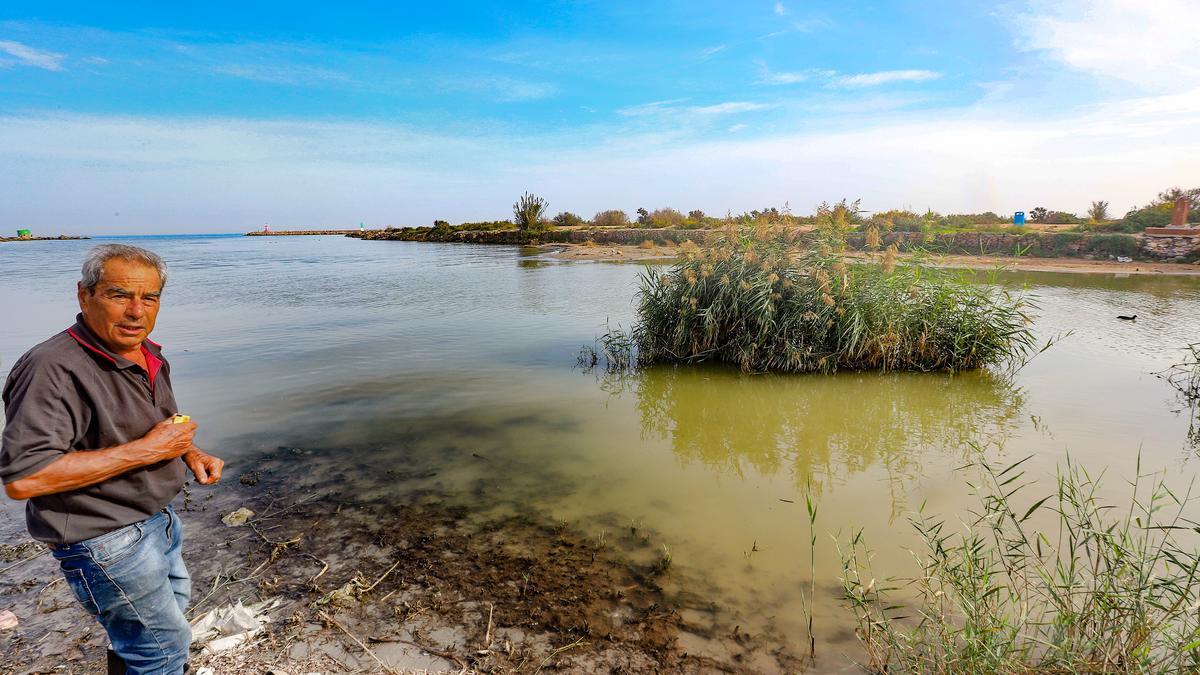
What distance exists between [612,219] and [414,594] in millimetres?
48539

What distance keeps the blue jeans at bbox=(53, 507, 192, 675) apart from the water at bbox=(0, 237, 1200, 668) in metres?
2.49

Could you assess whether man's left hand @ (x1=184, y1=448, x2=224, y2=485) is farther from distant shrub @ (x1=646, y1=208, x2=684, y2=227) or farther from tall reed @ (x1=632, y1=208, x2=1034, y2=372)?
distant shrub @ (x1=646, y1=208, x2=684, y2=227)

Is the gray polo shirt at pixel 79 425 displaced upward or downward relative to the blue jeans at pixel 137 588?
upward

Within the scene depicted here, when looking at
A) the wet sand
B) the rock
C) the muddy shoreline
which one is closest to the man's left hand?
the muddy shoreline

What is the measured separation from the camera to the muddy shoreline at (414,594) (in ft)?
9.37

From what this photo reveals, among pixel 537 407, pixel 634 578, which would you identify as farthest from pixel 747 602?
pixel 537 407

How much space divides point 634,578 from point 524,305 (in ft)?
40.7

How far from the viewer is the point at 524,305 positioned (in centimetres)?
1556

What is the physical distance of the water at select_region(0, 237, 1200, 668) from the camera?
425cm

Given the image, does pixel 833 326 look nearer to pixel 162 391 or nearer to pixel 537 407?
pixel 537 407

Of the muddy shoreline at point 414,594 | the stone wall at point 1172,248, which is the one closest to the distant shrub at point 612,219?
the stone wall at point 1172,248

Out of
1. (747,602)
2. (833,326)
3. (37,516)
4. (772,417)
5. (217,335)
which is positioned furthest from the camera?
(217,335)

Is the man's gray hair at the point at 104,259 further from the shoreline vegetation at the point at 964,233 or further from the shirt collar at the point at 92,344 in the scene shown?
the shoreline vegetation at the point at 964,233

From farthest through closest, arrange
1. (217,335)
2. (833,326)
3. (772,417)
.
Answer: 1. (217,335)
2. (833,326)
3. (772,417)
